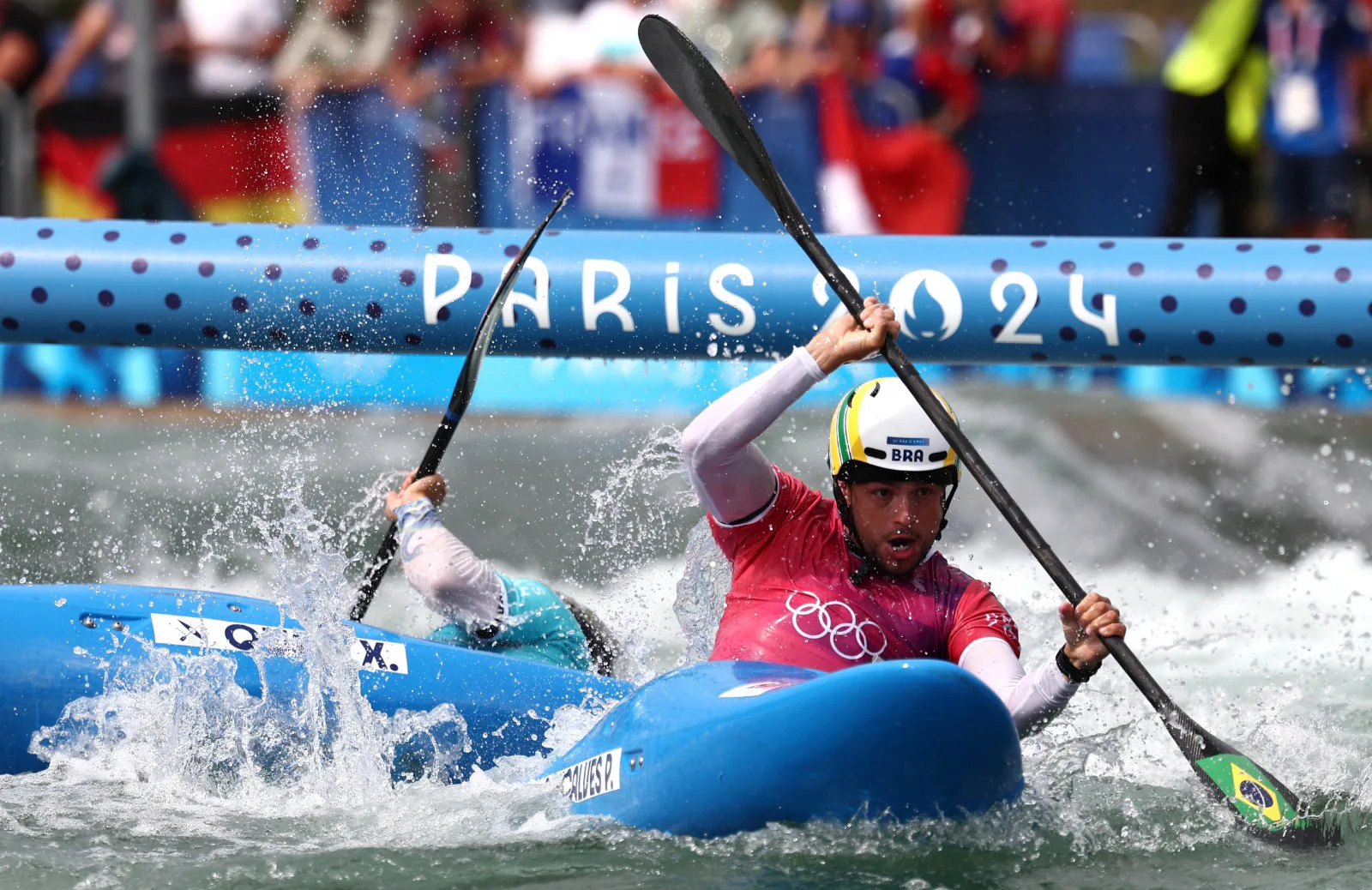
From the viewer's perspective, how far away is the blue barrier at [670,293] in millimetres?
5441

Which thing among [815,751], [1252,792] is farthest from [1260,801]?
[815,751]

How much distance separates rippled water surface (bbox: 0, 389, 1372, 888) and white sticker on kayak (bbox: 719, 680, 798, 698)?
27cm

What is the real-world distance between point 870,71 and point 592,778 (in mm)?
6927

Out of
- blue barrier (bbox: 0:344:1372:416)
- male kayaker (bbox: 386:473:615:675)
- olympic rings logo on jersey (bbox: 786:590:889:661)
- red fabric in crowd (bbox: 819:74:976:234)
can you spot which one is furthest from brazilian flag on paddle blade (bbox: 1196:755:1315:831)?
red fabric in crowd (bbox: 819:74:976:234)

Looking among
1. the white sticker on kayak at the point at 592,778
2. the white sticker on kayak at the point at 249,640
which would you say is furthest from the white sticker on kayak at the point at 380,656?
the white sticker on kayak at the point at 592,778

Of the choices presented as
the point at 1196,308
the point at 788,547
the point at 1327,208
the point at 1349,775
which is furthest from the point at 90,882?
the point at 1327,208

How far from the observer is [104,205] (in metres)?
10.9

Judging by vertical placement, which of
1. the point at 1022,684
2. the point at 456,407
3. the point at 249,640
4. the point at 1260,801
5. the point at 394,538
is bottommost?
the point at 1260,801

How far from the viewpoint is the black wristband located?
411cm

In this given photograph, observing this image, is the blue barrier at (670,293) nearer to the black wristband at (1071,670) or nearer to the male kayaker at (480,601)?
the male kayaker at (480,601)

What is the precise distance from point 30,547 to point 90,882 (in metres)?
4.05

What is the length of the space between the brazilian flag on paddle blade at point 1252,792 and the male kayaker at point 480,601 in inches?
66.2

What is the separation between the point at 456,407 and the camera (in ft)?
16.9

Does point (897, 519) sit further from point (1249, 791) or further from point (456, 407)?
point (456, 407)
